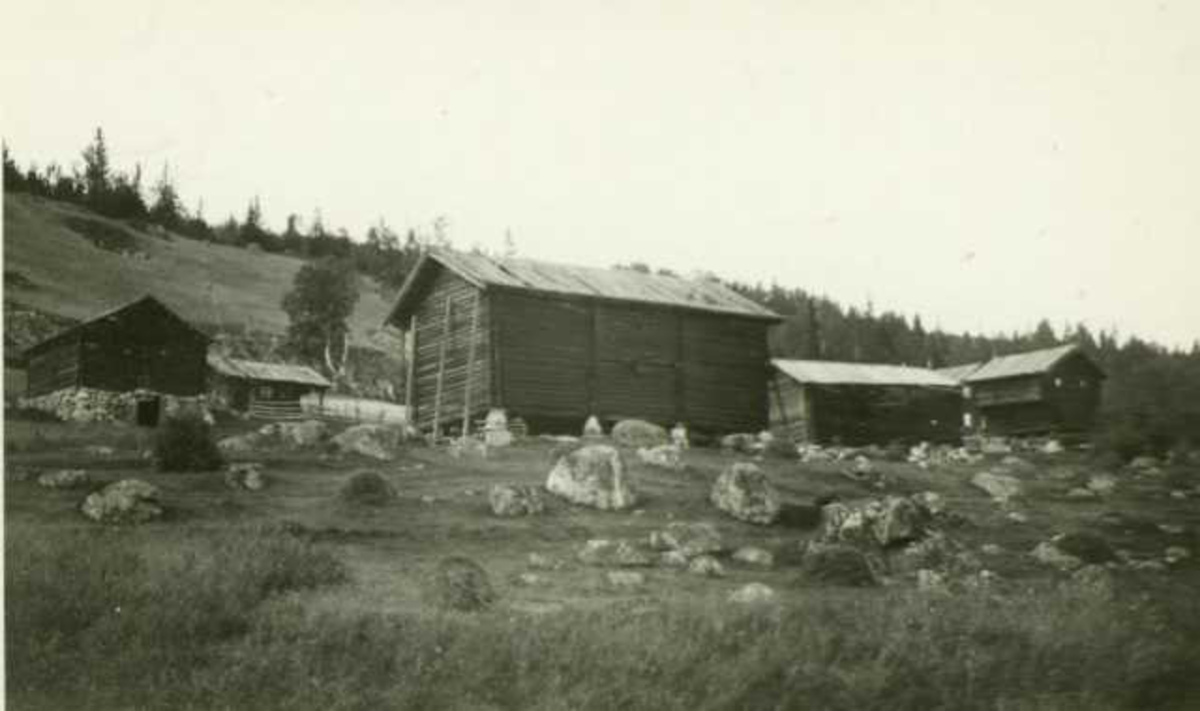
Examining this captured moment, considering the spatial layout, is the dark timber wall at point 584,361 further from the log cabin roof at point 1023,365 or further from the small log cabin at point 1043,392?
the log cabin roof at point 1023,365

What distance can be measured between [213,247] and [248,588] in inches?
671

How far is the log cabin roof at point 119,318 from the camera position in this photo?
67.0 ft

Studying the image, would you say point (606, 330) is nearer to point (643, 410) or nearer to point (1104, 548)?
point (643, 410)

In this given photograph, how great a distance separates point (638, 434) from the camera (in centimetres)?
2342

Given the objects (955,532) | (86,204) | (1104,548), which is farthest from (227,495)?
(1104,548)

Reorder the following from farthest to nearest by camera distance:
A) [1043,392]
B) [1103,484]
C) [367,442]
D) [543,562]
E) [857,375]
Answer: [1043,392] → [857,375] → [1103,484] → [367,442] → [543,562]

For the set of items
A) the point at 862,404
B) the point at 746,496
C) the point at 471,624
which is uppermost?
the point at 862,404

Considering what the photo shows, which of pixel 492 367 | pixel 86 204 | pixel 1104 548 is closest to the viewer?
pixel 86 204

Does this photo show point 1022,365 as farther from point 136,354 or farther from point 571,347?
point 136,354

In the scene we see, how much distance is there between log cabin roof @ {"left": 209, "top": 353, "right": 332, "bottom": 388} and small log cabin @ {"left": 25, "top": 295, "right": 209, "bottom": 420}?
11550 mm

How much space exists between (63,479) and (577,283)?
15.7 meters

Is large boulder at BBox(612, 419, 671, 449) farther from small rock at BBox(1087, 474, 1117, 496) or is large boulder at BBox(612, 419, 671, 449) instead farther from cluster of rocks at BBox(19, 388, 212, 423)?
small rock at BBox(1087, 474, 1117, 496)

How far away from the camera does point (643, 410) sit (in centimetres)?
2595

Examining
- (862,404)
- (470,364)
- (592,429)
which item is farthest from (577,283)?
(862,404)
